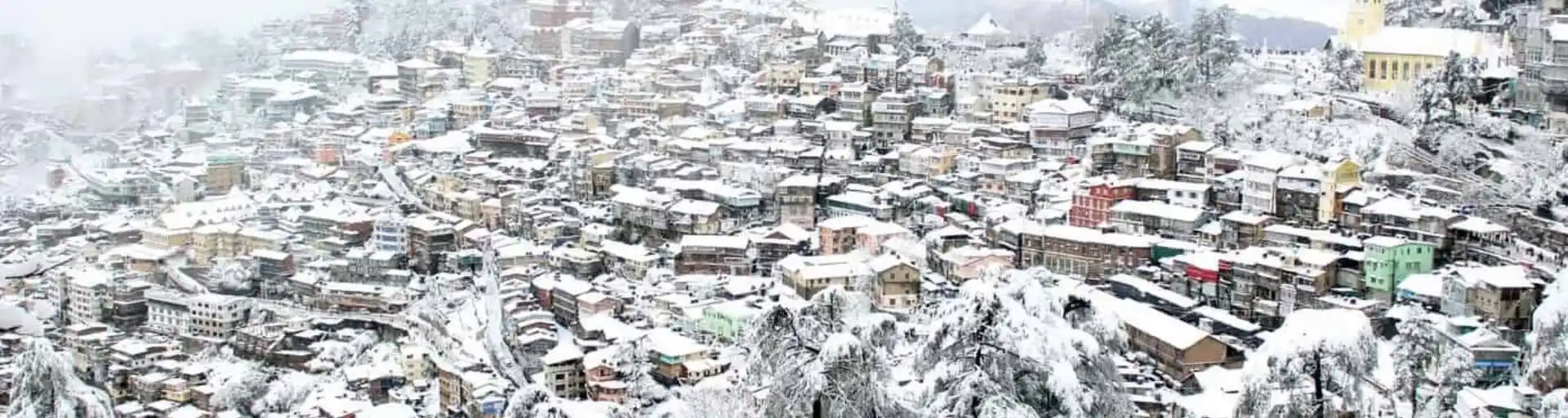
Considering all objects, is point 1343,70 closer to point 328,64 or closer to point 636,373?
point 636,373

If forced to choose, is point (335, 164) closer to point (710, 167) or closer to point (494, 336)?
point (710, 167)

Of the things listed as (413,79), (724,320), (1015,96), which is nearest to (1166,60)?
(1015,96)

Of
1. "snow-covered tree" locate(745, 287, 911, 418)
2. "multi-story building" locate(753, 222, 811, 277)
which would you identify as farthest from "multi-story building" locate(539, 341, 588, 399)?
"snow-covered tree" locate(745, 287, 911, 418)

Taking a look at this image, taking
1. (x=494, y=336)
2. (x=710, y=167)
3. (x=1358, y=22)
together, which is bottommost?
(x=494, y=336)

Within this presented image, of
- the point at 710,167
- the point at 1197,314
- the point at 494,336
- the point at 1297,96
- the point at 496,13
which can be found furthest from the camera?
the point at 496,13

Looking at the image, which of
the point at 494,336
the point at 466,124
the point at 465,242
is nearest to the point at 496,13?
the point at 466,124

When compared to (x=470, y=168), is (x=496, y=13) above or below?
above
